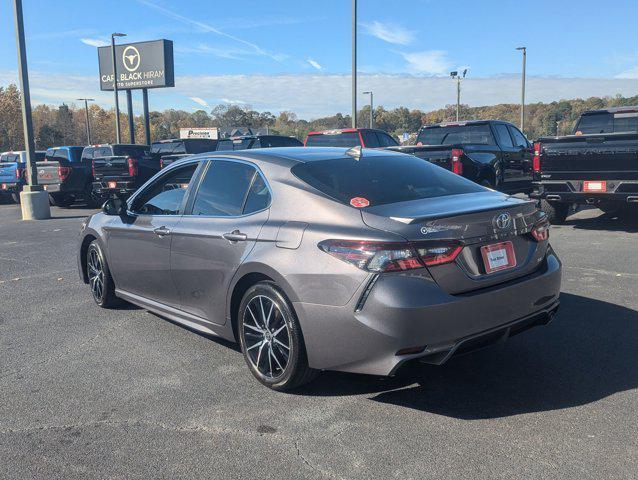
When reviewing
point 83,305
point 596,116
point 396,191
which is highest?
point 596,116

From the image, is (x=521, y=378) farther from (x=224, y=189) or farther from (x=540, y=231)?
(x=224, y=189)

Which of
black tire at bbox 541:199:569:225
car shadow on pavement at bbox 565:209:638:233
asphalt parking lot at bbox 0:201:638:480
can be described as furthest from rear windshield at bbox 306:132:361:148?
asphalt parking lot at bbox 0:201:638:480

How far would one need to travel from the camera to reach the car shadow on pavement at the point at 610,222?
10.2 meters

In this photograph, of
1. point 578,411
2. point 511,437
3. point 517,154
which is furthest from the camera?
point 517,154

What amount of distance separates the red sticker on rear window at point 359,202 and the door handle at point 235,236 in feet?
2.57

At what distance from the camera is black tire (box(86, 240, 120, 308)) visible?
575 centimetres

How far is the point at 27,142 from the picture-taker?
14828mm

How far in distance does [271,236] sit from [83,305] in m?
3.34

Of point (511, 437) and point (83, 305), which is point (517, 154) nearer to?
point (83, 305)

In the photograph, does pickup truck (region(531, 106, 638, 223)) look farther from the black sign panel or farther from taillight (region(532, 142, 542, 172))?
the black sign panel

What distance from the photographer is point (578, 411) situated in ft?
11.0

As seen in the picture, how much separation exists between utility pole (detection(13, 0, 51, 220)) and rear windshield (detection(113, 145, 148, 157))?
11.3 ft

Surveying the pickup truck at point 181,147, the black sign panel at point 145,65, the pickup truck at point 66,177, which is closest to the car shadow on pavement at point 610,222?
the pickup truck at point 181,147

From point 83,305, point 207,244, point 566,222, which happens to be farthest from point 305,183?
point 566,222
